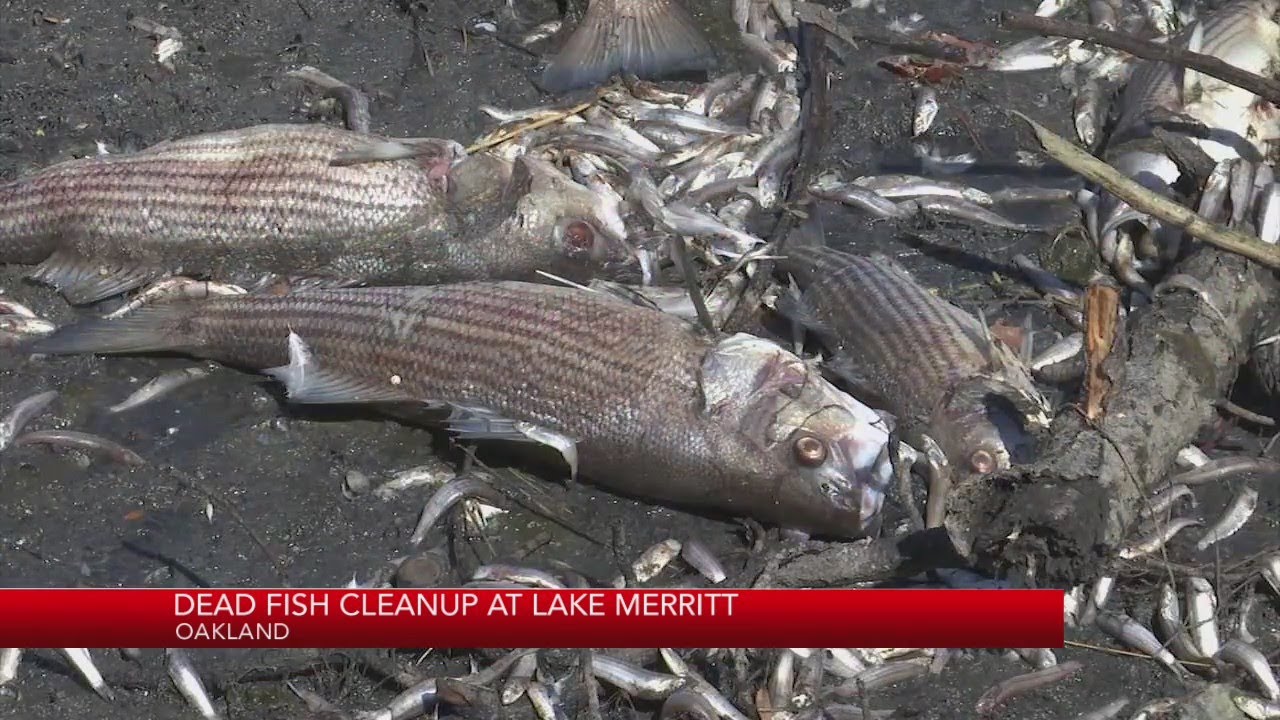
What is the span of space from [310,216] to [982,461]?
3389 millimetres

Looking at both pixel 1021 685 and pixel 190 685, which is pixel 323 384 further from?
pixel 1021 685

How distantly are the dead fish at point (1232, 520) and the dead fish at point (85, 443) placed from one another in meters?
4.67

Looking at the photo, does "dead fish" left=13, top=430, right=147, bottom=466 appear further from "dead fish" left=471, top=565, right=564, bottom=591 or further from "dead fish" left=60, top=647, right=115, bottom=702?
"dead fish" left=471, top=565, right=564, bottom=591

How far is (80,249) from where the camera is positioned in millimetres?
7727

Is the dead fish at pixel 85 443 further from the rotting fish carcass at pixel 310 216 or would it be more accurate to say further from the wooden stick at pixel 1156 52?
the wooden stick at pixel 1156 52

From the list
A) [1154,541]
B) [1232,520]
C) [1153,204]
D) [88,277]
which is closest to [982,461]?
[1154,541]

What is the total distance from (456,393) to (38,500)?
1901 mm

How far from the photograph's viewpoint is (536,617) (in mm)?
5703

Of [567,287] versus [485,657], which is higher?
[567,287]

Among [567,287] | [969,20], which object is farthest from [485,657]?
[969,20]

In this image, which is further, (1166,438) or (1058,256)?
(1058,256)

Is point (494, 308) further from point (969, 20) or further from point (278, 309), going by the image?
point (969, 20)

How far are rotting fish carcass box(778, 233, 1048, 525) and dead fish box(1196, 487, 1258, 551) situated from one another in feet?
2.77

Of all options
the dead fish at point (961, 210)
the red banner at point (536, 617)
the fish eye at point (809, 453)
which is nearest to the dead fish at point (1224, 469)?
the red banner at point (536, 617)
